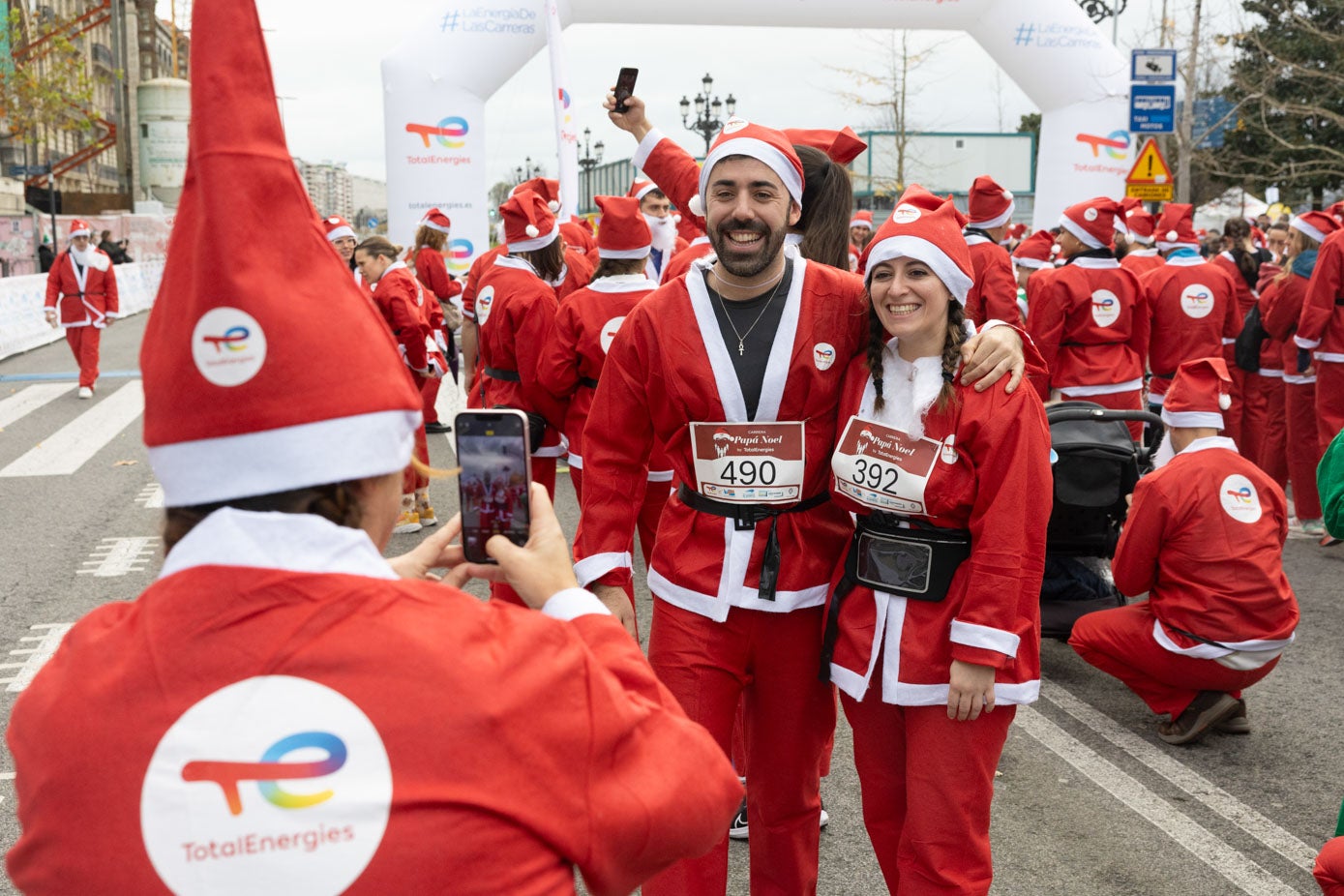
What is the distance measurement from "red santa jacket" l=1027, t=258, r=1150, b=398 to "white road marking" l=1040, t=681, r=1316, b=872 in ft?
11.8

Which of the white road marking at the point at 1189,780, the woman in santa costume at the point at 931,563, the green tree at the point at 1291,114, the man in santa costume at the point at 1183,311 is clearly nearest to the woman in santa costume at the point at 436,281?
the man in santa costume at the point at 1183,311

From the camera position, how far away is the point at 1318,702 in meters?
5.55

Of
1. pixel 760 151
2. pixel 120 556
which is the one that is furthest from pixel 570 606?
pixel 120 556

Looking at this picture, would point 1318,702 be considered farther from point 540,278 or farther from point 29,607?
point 29,607

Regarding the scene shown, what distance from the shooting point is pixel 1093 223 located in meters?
8.70

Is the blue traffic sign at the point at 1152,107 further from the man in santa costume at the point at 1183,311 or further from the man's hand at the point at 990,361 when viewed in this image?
the man's hand at the point at 990,361

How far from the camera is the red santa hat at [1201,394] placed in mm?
5059

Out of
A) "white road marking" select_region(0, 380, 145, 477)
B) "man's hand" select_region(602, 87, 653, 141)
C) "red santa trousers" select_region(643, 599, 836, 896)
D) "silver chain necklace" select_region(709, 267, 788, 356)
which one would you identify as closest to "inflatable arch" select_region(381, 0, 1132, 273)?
"white road marking" select_region(0, 380, 145, 477)

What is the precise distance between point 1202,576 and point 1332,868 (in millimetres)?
2391

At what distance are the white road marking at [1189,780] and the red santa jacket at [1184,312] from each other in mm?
4417

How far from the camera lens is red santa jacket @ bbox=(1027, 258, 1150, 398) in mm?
8727

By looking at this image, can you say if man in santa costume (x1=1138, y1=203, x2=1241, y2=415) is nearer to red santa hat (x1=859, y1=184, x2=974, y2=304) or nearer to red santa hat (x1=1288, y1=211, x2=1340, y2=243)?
red santa hat (x1=1288, y1=211, x2=1340, y2=243)

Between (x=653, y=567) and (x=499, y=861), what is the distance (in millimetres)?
2086

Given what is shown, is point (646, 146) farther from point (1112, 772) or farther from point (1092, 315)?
point (1092, 315)
